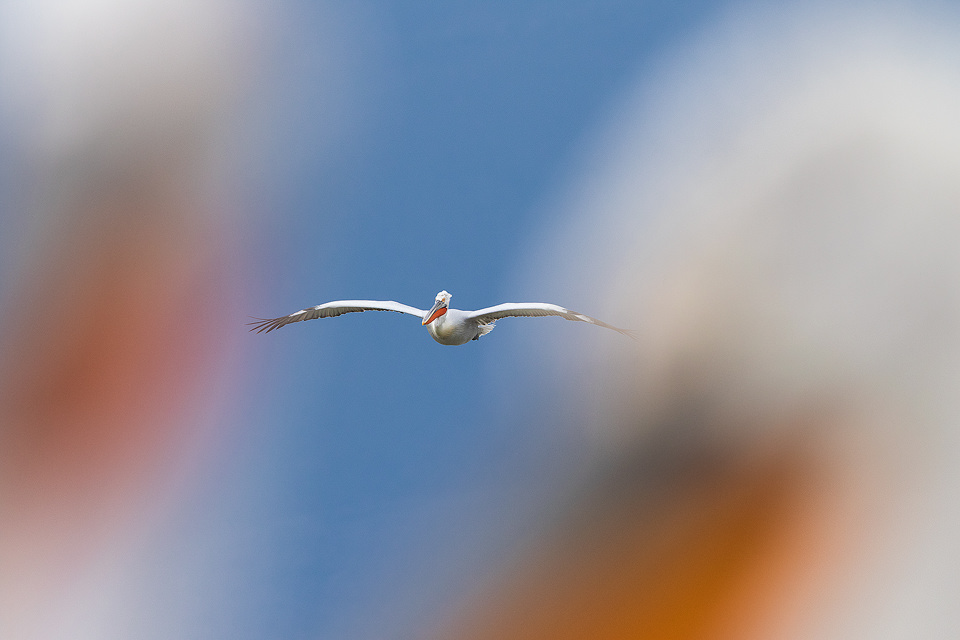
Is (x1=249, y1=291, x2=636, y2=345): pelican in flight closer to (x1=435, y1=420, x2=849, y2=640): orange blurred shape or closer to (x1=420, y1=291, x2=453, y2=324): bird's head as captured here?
(x1=420, y1=291, x2=453, y2=324): bird's head

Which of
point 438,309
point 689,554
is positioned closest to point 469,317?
point 438,309

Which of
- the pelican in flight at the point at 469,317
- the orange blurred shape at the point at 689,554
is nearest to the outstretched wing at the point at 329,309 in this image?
the pelican in flight at the point at 469,317

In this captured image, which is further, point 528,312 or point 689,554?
point 689,554

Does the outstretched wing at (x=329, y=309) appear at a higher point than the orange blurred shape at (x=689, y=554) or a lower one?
higher

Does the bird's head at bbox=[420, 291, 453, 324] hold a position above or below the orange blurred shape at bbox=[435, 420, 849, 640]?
above

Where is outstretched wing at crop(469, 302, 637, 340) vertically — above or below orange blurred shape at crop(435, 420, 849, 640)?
above

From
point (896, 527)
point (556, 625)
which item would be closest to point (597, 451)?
point (556, 625)

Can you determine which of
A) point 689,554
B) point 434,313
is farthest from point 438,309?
point 689,554

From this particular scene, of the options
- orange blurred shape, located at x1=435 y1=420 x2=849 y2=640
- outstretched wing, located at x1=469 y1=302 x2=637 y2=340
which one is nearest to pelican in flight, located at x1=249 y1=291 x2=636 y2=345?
outstretched wing, located at x1=469 y1=302 x2=637 y2=340

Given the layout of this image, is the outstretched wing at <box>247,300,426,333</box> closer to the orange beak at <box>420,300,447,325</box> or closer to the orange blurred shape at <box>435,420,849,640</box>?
the orange beak at <box>420,300,447,325</box>

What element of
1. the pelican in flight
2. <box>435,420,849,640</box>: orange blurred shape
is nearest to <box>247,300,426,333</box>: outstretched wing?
the pelican in flight

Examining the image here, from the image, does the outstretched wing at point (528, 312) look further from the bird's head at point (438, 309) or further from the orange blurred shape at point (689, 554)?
the orange blurred shape at point (689, 554)

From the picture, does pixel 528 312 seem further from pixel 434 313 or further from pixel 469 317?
pixel 434 313
